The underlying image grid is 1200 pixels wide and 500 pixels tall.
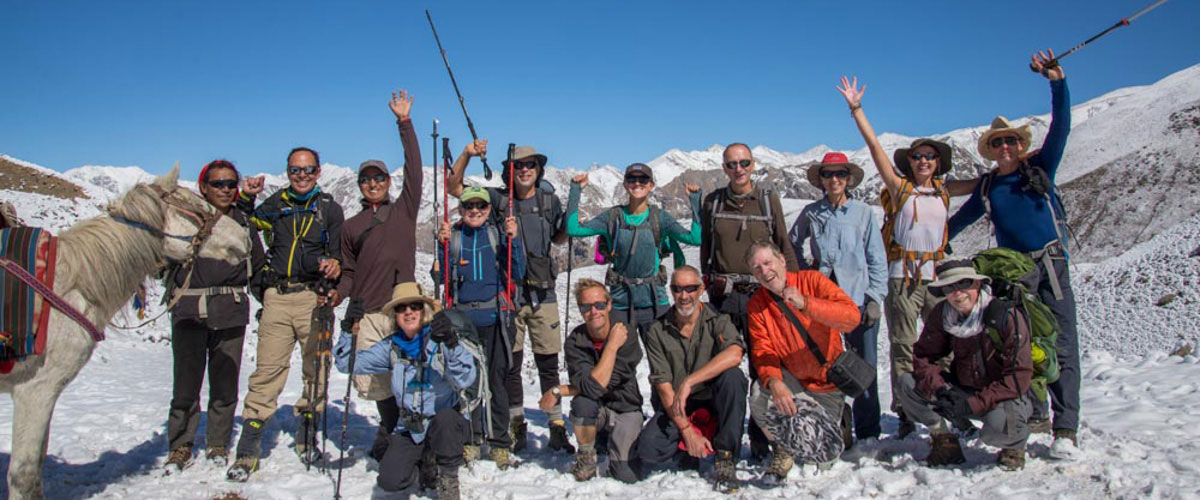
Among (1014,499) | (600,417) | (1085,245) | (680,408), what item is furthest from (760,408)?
(1085,245)

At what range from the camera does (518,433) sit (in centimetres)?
A: 742

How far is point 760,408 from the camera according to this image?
6.07 metres

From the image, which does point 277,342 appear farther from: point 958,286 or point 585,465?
point 958,286

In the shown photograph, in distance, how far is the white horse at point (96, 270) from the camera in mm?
Answer: 4965

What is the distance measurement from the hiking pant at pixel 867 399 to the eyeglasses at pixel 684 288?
184cm

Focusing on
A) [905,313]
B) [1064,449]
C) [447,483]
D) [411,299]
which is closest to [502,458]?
[447,483]

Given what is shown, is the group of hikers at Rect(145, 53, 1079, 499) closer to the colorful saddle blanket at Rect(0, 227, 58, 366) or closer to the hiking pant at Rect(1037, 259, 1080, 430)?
the hiking pant at Rect(1037, 259, 1080, 430)

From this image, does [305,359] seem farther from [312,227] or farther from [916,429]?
[916,429]

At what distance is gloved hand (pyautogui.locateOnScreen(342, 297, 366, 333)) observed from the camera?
6348mm

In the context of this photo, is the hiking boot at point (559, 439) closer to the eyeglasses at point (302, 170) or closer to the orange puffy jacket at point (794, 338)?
the orange puffy jacket at point (794, 338)

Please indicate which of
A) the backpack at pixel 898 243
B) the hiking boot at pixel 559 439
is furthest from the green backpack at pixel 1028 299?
the hiking boot at pixel 559 439

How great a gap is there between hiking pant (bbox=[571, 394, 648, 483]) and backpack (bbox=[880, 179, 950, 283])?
3.11 metres

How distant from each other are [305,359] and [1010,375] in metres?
6.60

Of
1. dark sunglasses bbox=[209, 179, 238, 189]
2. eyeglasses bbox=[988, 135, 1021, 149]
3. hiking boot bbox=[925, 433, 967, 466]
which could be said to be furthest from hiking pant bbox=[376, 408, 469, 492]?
eyeglasses bbox=[988, 135, 1021, 149]
